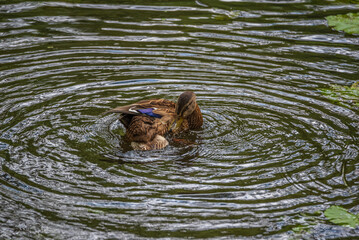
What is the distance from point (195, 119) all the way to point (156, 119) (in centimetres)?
76

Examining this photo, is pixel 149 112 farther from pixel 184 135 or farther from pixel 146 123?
pixel 184 135

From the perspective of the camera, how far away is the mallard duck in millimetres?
8812

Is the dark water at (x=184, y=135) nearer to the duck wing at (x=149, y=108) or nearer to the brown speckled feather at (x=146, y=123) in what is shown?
the brown speckled feather at (x=146, y=123)

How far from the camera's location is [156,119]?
914 centimetres

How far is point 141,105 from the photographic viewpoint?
9.14m

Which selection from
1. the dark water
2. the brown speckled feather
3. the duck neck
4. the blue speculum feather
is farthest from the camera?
the duck neck

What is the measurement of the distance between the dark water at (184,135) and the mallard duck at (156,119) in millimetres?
216

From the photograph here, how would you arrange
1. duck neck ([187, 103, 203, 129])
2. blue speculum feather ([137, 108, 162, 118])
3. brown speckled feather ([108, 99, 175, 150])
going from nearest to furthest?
brown speckled feather ([108, 99, 175, 150]) → blue speculum feather ([137, 108, 162, 118]) → duck neck ([187, 103, 203, 129])

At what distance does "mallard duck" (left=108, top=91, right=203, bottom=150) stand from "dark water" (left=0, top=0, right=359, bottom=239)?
0.71ft

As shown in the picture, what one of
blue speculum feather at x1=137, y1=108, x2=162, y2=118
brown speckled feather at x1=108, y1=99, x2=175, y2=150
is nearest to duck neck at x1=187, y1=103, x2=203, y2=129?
brown speckled feather at x1=108, y1=99, x2=175, y2=150

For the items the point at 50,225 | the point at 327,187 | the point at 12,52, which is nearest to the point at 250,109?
the point at 327,187

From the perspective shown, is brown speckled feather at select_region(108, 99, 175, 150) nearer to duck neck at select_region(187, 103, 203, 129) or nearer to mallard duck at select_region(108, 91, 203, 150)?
mallard duck at select_region(108, 91, 203, 150)

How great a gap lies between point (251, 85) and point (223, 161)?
10.4 feet

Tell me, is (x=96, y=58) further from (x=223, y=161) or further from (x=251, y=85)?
(x=223, y=161)
